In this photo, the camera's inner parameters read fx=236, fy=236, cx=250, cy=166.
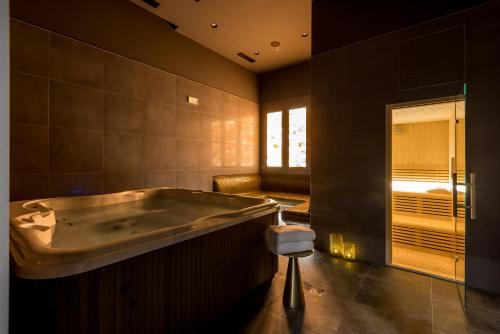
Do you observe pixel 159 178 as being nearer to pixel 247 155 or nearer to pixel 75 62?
pixel 75 62

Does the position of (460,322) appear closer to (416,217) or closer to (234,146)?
(416,217)

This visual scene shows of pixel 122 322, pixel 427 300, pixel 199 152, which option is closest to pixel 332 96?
pixel 427 300

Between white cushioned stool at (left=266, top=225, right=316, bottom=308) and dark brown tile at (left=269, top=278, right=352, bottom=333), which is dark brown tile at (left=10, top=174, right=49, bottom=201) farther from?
dark brown tile at (left=269, top=278, right=352, bottom=333)

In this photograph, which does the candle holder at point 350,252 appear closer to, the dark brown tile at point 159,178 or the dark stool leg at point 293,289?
the dark stool leg at point 293,289

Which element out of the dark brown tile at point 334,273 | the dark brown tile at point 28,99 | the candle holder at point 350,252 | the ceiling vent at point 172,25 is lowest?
the dark brown tile at point 334,273

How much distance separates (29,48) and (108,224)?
189 centimetres

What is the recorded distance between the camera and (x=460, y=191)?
5.87 feet

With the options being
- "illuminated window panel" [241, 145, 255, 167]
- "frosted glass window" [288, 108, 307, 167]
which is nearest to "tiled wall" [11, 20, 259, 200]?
"illuminated window panel" [241, 145, 255, 167]

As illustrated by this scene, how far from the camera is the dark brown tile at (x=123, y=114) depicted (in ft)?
9.51

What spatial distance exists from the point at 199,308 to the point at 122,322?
0.45m

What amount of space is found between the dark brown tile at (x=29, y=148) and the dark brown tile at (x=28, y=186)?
0.19 ft

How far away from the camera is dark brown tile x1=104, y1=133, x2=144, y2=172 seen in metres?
2.90

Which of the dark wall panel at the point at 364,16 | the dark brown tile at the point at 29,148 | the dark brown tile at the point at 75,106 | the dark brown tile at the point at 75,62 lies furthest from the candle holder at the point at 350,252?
the dark brown tile at the point at 75,62

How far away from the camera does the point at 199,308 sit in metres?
1.39
